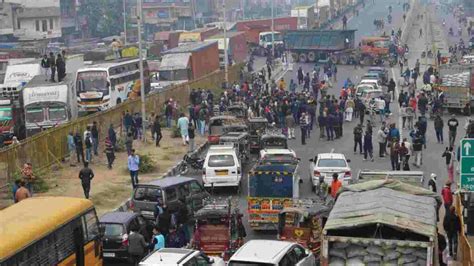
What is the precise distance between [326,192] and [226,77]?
103 ft

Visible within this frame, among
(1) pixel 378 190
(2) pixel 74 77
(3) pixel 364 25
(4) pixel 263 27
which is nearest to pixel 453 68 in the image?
(2) pixel 74 77

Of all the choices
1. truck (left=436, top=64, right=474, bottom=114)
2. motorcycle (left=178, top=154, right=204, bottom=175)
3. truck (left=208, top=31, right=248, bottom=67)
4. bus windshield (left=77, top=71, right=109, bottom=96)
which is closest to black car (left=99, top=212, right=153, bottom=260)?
motorcycle (left=178, top=154, right=204, bottom=175)

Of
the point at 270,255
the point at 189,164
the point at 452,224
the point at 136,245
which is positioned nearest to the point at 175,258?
the point at 270,255

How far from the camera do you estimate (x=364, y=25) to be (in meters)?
107

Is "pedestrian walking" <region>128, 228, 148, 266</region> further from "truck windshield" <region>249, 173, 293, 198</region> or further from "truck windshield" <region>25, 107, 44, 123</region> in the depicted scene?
"truck windshield" <region>25, 107, 44, 123</region>

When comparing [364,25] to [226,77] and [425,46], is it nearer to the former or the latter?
[425,46]

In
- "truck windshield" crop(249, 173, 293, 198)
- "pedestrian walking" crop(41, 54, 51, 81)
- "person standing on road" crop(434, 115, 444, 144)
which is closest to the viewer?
"truck windshield" crop(249, 173, 293, 198)

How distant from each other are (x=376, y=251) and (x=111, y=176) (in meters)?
15.8

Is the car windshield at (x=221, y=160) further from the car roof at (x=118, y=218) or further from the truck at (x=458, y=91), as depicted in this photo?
the truck at (x=458, y=91)

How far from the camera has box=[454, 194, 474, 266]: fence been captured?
52.5 feet

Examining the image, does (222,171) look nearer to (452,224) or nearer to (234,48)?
(452,224)

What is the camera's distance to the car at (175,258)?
14.7m

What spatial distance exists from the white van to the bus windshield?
18.0 metres

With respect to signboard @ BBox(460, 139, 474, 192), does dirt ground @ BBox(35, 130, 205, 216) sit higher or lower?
lower
